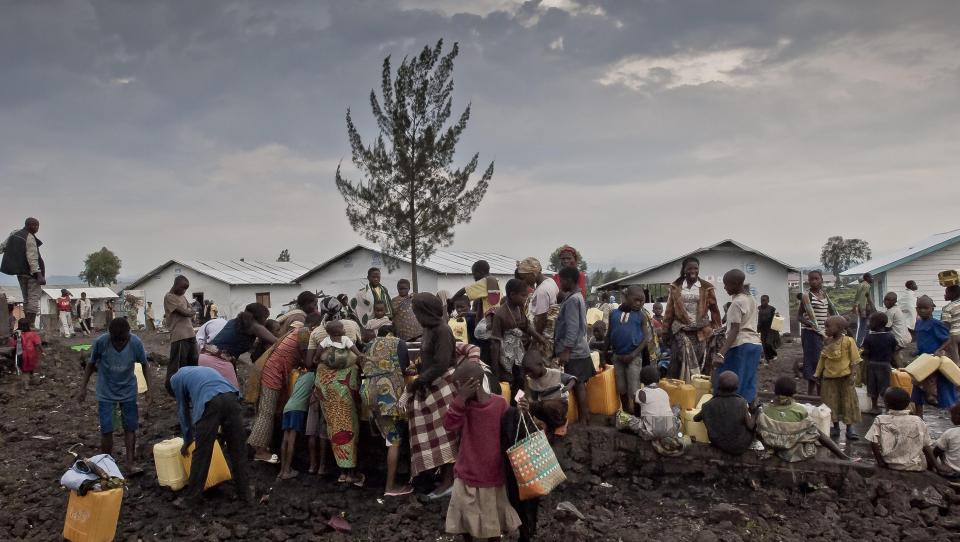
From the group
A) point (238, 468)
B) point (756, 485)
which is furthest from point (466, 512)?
point (756, 485)

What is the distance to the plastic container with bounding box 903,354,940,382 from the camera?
8070 mm

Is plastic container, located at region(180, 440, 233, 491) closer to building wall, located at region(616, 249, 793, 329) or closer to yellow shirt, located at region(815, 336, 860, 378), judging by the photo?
yellow shirt, located at region(815, 336, 860, 378)

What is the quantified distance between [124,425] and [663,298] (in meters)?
19.8

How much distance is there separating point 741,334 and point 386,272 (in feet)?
68.4

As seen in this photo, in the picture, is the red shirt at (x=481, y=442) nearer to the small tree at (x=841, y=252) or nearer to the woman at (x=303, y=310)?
the woman at (x=303, y=310)

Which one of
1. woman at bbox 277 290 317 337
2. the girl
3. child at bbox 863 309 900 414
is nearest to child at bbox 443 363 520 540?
the girl

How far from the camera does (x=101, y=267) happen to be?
164 feet

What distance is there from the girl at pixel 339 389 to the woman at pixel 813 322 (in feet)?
21.8

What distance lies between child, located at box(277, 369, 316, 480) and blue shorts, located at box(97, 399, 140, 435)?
1.72m

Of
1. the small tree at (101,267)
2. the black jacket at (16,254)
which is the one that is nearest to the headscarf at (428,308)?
the black jacket at (16,254)

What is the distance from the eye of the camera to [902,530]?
18.0 feet

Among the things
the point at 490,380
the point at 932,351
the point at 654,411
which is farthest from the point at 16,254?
the point at 932,351

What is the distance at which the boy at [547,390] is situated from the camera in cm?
538

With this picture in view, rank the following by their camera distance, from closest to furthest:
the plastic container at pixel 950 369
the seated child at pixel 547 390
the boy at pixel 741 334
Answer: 1. the seated child at pixel 547 390
2. the boy at pixel 741 334
3. the plastic container at pixel 950 369
